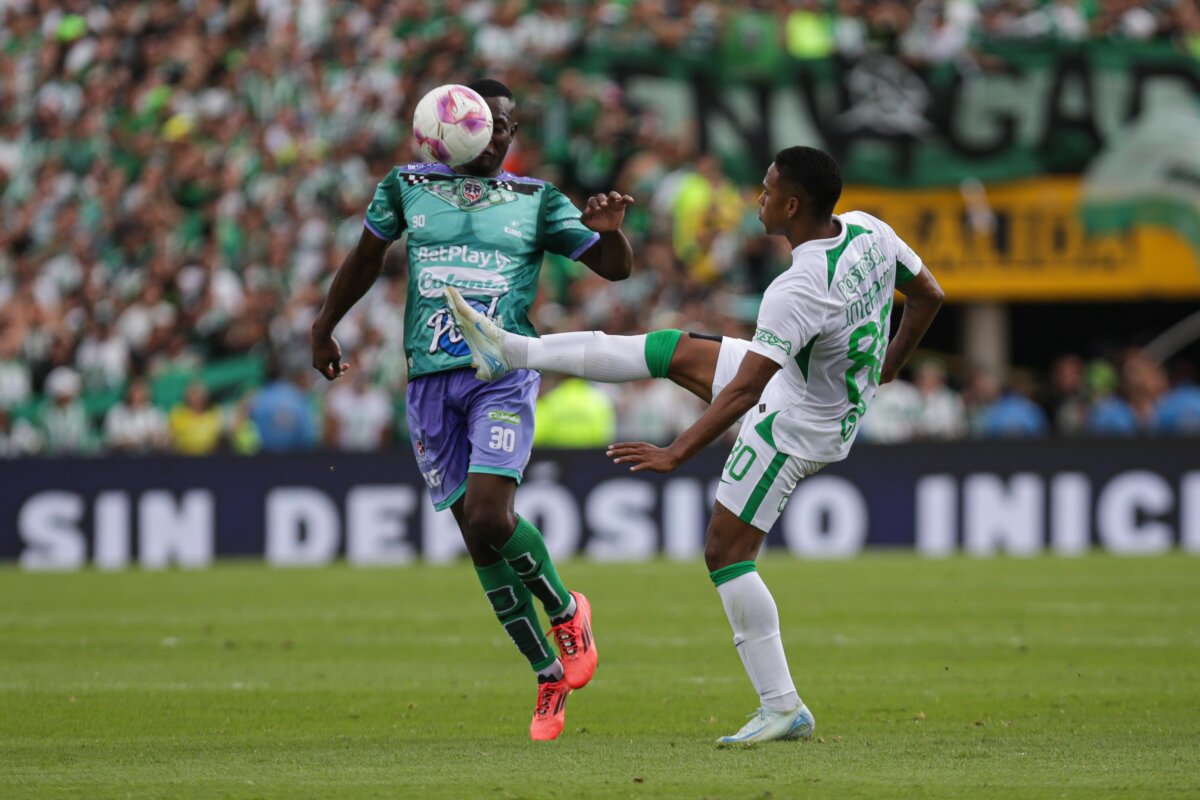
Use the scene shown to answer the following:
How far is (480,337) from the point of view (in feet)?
25.0

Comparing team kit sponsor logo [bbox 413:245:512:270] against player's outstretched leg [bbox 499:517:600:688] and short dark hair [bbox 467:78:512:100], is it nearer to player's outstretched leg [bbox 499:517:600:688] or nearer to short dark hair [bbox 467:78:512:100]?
short dark hair [bbox 467:78:512:100]

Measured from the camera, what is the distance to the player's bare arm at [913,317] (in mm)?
7869

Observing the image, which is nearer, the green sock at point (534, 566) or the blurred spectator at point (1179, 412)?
the green sock at point (534, 566)

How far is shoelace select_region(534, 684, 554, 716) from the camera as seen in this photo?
783 cm

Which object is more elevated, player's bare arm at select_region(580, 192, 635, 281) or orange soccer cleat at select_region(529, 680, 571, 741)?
player's bare arm at select_region(580, 192, 635, 281)

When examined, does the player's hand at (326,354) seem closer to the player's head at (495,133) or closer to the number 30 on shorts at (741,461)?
the player's head at (495,133)

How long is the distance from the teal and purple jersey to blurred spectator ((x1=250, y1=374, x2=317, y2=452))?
11.7 metres

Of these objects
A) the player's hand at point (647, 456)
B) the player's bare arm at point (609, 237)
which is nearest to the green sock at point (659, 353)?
the player's bare arm at point (609, 237)

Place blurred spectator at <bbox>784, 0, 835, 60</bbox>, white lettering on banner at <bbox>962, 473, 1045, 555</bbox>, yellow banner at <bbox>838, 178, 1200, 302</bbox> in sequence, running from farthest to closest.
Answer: blurred spectator at <bbox>784, 0, 835, 60</bbox> < yellow banner at <bbox>838, 178, 1200, 302</bbox> < white lettering on banner at <bbox>962, 473, 1045, 555</bbox>

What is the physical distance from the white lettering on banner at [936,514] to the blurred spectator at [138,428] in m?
7.86

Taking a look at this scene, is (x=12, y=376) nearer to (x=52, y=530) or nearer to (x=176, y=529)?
(x=52, y=530)

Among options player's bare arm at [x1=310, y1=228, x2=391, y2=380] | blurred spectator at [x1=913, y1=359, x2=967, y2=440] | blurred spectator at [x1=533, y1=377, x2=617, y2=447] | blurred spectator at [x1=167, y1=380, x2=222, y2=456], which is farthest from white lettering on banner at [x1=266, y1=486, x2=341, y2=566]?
player's bare arm at [x1=310, y1=228, x2=391, y2=380]

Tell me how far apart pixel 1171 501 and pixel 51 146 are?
46.5ft

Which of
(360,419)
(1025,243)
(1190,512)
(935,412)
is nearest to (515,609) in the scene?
(360,419)
